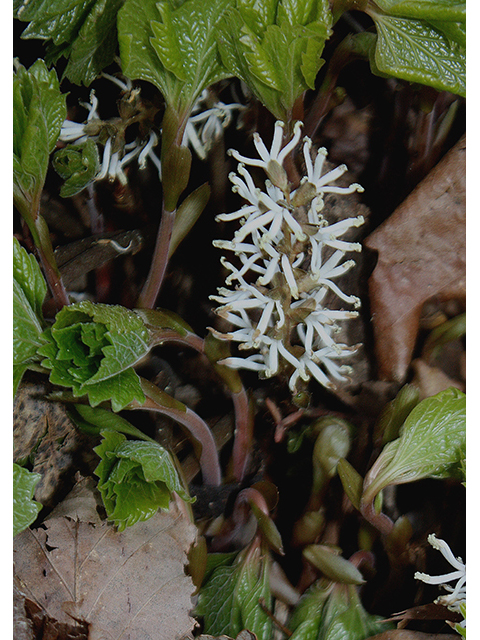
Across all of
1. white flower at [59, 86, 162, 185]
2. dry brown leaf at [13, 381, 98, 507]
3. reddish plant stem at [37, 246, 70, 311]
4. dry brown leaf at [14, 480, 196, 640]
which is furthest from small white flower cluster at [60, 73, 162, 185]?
dry brown leaf at [14, 480, 196, 640]

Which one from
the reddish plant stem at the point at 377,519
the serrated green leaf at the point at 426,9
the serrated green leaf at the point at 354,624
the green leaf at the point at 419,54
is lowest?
the serrated green leaf at the point at 354,624

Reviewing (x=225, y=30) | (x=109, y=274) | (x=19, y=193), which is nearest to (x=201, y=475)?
(x=109, y=274)

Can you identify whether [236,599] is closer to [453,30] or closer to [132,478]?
[132,478]

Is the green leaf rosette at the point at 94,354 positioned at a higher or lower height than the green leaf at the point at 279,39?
lower

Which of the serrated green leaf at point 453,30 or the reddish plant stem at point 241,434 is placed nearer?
the serrated green leaf at point 453,30

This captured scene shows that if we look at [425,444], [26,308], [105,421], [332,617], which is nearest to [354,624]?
[332,617]

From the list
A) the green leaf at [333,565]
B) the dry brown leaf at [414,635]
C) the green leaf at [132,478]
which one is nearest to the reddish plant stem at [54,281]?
the green leaf at [132,478]

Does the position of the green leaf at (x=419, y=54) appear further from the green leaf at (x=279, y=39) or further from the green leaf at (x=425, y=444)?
the green leaf at (x=425, y=444)
